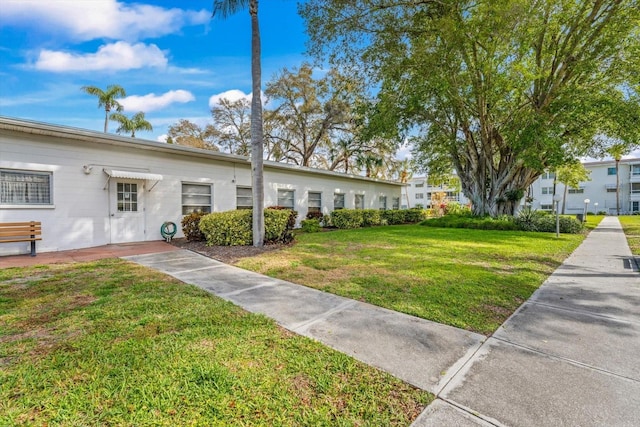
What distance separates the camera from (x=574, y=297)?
407 cm

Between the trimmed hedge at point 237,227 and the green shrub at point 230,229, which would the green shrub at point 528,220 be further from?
the green shrub at point 230,229

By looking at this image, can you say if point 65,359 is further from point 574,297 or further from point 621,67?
point 621,67

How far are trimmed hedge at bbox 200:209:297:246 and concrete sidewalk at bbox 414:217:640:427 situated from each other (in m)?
6.36

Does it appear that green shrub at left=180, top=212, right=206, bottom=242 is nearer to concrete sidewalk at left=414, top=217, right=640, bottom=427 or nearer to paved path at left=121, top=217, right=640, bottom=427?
paved path at left=121, top=217, right=640, bottom=427

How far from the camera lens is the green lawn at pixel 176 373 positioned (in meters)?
1.79

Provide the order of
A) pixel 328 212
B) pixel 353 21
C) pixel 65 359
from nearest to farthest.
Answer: pixel 65 359
pixel 353 21
pixel 328 212

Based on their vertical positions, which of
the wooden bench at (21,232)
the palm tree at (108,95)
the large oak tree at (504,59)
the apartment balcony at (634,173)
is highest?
the palm tree at (108,95)

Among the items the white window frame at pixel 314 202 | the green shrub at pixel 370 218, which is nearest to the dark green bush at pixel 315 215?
the white window frame at pixel 314 202

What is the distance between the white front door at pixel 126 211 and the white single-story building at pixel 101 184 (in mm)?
27

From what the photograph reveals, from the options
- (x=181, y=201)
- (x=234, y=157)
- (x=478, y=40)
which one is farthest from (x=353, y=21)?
(x=181, y=201)

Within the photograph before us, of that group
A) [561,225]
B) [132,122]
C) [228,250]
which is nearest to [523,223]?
[561,225]

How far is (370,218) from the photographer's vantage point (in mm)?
16625

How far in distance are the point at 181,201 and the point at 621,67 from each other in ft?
57.4

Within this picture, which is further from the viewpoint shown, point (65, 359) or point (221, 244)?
point (221, 244)
